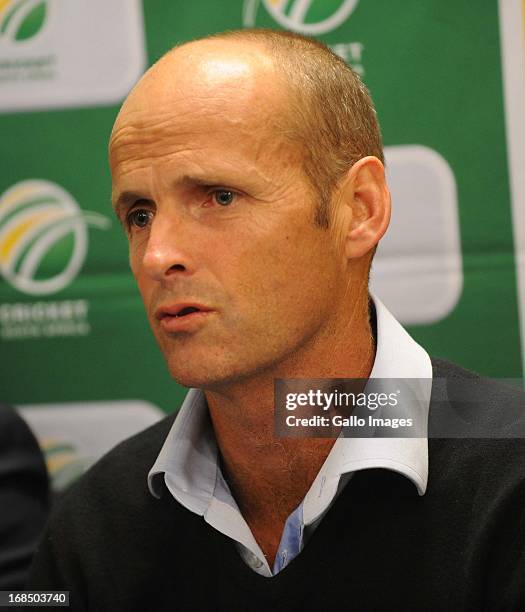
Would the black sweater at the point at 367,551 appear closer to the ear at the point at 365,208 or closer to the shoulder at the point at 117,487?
the shoulder at the point at 117,487

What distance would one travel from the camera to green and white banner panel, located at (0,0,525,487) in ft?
5.08

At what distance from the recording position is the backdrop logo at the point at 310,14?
5.22 feet

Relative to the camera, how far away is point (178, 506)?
121 centimetres

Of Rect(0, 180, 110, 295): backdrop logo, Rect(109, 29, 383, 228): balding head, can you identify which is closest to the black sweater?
Rect(109, 29, 383, 228): balding head

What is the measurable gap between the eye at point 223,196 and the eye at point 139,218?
9 centimetres

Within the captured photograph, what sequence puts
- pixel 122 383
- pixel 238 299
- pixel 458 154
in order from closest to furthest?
pixel 238 299
pixel 458 154
pixel 122 383

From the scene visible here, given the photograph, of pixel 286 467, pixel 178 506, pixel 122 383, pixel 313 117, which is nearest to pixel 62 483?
pixel 122 383

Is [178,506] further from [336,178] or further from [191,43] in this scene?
[191,43]

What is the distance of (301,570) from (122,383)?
0.74 metres

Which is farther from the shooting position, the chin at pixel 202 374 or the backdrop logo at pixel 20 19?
the backdrop logo at pixel 20 19

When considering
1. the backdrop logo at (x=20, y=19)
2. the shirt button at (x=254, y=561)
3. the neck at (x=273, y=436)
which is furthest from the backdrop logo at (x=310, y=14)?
the shirt button at (x=254, y=561)

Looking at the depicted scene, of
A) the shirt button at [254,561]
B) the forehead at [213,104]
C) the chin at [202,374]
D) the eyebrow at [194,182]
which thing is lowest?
the shirt button at [254,561]

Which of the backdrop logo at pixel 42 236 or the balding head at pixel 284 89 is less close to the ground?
the balding head at pixel 284 89

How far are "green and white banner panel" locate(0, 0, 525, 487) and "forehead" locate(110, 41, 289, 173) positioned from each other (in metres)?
0.55
